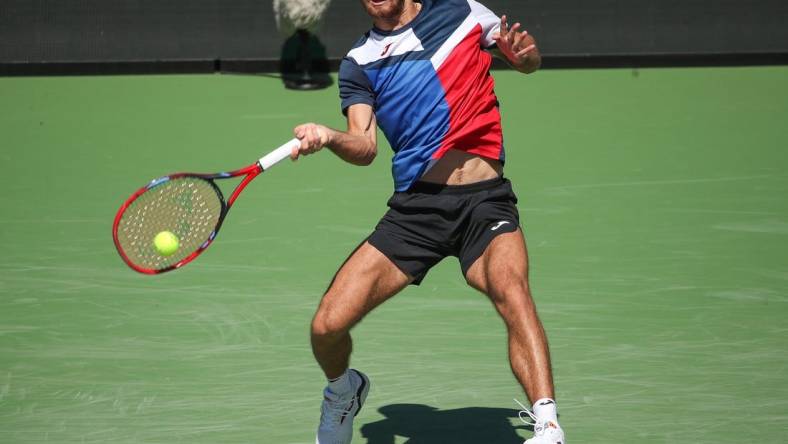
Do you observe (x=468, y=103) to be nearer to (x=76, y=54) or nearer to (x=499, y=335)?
(x=499, y=335)

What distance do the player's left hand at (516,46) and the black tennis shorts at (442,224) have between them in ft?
1.73

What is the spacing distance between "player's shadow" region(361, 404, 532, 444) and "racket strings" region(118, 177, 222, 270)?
3.81 feet

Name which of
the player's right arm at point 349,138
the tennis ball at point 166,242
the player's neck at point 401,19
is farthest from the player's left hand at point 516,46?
the tennis ball at point 166,242

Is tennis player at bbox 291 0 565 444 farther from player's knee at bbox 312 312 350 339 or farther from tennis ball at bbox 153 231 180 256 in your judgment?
tennis ball at bbox 153 231 180 256

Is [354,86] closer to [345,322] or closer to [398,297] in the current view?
[345,322]

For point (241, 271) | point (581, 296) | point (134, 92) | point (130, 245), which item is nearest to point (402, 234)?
point (130, 245)

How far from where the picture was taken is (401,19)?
5.54 m

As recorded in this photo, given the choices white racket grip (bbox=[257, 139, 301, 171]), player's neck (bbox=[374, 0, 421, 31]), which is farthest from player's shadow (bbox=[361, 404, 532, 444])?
player's neck (bbox=[374, 0, 421, 31])

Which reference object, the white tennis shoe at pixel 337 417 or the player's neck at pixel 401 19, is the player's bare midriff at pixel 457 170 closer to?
the player's neck at pixel 401 19

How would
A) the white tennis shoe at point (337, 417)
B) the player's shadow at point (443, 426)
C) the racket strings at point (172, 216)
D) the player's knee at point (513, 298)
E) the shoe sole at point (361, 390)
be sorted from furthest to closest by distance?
the player's shadow at point (443, 426), the shoe sole at point (361, 390), the white tennis shoe at point (337, 417), the racket strings at point (172, 216), the player's knee at point (513, 298)

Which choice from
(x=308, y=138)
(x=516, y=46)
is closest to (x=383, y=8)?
(x=516, y=46)

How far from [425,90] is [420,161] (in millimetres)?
290

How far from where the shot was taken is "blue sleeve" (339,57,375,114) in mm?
5406

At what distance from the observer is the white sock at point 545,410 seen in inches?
186
